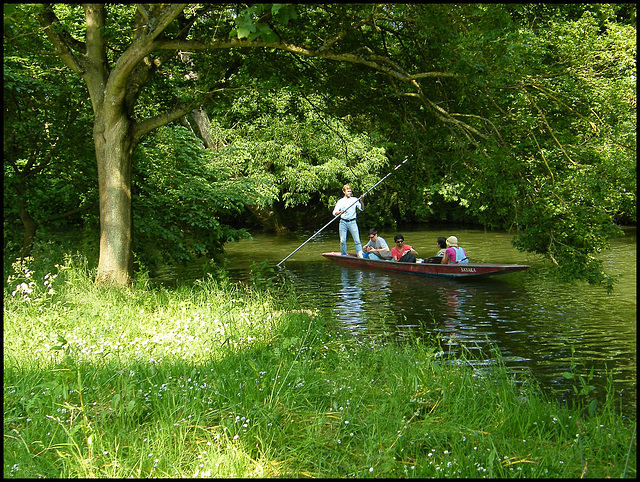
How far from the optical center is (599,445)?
3.60 meters

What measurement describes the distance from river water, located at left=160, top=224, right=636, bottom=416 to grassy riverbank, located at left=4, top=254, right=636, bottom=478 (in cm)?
104

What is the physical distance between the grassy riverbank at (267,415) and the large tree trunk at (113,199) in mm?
2506

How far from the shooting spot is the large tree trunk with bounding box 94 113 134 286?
27.3ft

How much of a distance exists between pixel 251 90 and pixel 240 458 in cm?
737

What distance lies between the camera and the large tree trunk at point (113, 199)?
833 cm

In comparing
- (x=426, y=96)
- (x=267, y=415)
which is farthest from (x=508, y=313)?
(x=267, y=415)

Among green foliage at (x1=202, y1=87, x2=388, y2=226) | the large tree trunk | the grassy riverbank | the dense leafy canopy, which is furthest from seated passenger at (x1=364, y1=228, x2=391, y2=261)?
the grassy riverbank

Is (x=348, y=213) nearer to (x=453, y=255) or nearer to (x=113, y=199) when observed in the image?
(x=453, y=255)

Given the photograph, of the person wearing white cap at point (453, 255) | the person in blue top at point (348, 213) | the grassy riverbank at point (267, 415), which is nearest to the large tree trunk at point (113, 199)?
the grassy riverbank at point (267, 415)

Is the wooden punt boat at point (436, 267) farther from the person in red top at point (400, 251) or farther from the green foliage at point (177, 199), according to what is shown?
the green foliage at point (177, 199)

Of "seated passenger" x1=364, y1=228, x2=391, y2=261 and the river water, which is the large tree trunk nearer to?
the river water

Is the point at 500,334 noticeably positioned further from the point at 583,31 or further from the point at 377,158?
the point at 377,158

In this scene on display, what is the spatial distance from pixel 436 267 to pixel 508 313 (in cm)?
378

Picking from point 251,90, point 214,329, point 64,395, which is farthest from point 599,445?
point 251,90
